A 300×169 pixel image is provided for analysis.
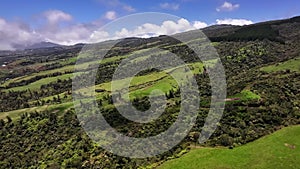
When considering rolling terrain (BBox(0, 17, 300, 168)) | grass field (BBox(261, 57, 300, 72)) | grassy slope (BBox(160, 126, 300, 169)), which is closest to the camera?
grassy slope (BBox(160, 126, 300, 169))

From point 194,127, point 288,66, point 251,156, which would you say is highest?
point 288,66

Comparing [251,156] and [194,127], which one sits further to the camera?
[194,127]

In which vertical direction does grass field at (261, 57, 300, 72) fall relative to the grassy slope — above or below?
above

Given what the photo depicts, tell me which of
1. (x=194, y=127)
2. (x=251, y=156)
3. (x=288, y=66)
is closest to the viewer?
(x=251, y=156)

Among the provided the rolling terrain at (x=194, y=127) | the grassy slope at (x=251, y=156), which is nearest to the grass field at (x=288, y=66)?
the rolling terrain at (x=194, y=127)

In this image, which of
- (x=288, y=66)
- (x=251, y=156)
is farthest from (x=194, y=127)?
(x=288, y=66)

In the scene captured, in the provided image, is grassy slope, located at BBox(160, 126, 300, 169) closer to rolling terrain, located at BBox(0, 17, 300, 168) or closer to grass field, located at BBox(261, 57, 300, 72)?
rolling terrain, located at BBox(0, 17, 300, 168)

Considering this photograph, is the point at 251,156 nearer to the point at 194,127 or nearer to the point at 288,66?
the point at 194,127

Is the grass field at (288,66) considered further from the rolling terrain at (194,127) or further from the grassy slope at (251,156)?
the grassy slope at (251,156)

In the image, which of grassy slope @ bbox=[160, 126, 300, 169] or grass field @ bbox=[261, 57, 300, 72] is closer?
grassy slope @ bbox=[160, 126, 300, 169]

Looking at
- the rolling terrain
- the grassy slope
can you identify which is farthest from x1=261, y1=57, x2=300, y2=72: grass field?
the grassy slope

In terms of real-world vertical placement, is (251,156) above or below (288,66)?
below
